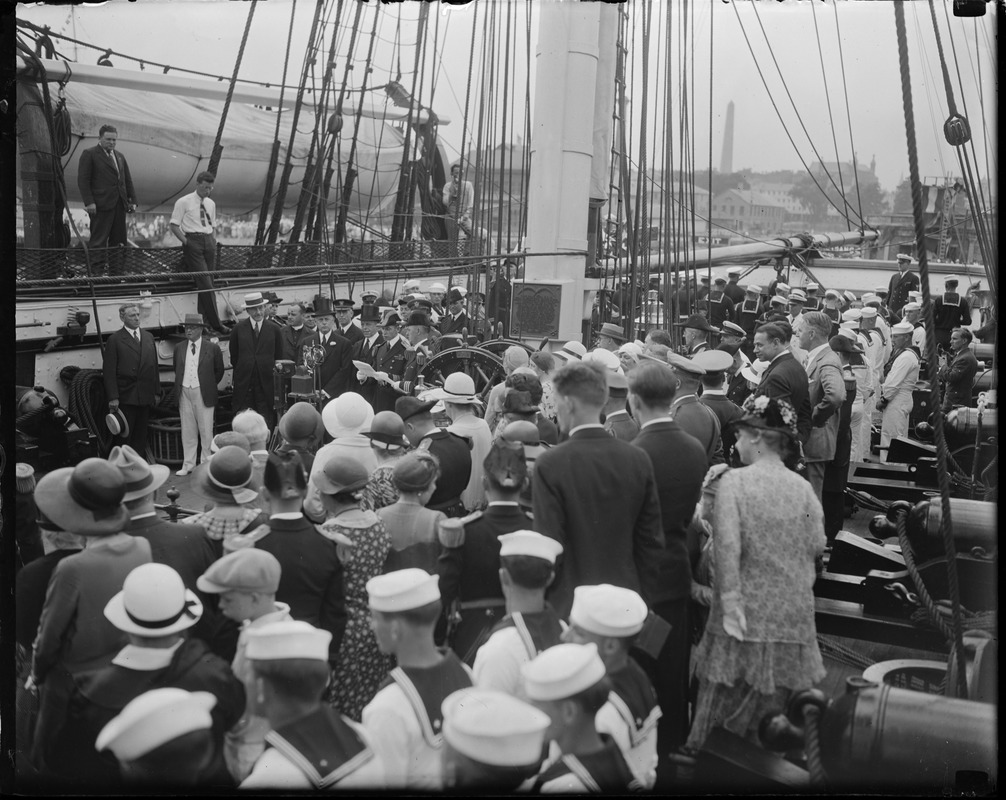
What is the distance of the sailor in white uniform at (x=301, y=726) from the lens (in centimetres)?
224

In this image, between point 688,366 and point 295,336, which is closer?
point 688,366

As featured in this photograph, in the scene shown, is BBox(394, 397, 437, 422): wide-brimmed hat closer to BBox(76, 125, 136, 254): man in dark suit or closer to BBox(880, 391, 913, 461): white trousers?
BBox(76, 125, 136, 254): man in dark suit

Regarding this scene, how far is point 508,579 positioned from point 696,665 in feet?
4.28

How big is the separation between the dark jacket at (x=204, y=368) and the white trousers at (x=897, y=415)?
22.3 ft

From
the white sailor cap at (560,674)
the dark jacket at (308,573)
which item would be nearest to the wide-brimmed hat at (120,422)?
the dark jacket at (308,573)

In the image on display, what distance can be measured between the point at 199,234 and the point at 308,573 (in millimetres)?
7655

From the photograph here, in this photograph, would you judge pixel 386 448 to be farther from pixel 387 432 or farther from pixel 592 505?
pixel 592 505

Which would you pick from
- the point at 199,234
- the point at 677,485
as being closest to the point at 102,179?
the point at 199,234

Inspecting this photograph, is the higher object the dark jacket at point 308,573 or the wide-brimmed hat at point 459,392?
the wide-brimmed hat at point 459,392

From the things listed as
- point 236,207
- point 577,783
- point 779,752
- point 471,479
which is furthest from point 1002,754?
point 236,207

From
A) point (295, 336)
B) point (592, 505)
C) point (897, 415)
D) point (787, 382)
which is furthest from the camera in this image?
point (897, 415)

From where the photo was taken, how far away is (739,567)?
3.61 meters

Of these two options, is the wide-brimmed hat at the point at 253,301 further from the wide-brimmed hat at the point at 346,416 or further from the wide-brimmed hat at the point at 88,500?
the wide-brimmed hat at the point at 88,500

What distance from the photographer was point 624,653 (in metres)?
2.76
